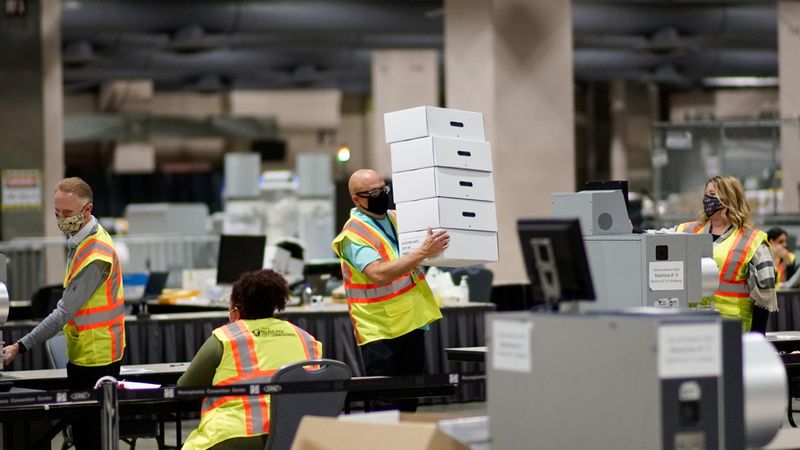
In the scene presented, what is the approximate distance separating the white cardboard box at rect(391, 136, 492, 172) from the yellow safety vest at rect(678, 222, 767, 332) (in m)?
1.29

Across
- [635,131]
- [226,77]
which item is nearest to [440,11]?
[226,77]

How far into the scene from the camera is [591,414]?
8.81ft

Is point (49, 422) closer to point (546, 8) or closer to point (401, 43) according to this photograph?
point (546, 8)

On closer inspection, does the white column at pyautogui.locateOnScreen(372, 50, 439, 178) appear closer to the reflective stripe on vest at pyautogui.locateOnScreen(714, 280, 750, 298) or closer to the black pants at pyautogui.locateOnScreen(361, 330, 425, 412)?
the reflective stripe on vest at pyautogui.locateOnScreen(714, 280, 750, 298)

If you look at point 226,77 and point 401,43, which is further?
point 226,77

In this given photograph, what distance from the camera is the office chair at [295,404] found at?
4547mm

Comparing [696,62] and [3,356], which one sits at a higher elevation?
[696,62]

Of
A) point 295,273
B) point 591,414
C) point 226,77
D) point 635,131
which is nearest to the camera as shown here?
point 591,414

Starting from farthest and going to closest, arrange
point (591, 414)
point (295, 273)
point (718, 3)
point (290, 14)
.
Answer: point (718, 3), point (290, 14), point (295, 273), point (591, 414)

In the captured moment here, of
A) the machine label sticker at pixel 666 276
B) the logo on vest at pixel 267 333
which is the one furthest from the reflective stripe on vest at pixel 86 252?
the machine label sticker at pixel 666 276

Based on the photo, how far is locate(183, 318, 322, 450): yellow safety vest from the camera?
15.2 ft

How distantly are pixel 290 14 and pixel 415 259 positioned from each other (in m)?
11.9

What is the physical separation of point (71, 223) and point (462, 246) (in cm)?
163

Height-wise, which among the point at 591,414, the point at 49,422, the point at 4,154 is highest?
the point at 4,154
